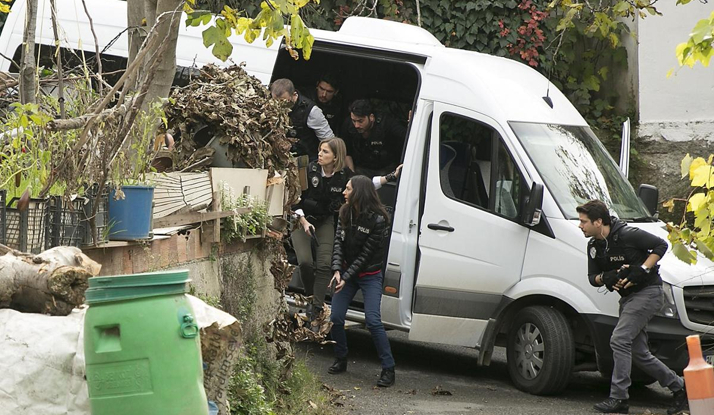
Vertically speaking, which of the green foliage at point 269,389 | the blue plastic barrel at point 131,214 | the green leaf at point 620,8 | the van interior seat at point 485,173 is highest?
the green leaf at point 620,8

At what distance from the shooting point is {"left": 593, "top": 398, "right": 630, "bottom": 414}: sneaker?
26.9ft

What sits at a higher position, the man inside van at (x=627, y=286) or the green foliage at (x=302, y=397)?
the man inside van at (x=627, y=286)

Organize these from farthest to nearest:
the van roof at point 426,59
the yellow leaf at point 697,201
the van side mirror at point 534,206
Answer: the van roof at point 426,59, the van side mirror at point 534,206, the yellow leaf at point 697,201

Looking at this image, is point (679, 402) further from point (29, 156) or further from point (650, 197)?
point (29, 156)

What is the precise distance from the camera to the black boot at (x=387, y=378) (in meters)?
8.77

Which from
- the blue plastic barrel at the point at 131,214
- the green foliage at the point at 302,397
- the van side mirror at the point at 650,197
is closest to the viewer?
the blue plastic barrel at the point at 131,214

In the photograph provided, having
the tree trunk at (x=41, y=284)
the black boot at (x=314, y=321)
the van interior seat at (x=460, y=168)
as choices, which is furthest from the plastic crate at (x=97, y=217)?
the van interior seat at (x=460, y=168)

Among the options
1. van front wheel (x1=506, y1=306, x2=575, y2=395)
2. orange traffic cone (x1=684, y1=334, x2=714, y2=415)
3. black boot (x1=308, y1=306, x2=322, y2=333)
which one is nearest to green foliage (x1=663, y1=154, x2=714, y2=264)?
orange traffic cone (x1=684, y1=334, x2=714, y2=415)

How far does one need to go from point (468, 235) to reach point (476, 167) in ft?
2.04

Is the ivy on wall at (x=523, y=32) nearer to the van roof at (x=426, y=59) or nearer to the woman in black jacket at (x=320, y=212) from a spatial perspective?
the van roof at (x=426, y=59)

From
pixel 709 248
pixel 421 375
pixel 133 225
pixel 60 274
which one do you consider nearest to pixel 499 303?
pixel 421 375

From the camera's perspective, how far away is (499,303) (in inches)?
352

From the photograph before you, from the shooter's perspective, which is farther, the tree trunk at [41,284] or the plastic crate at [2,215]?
the plastic crate at [2,215]

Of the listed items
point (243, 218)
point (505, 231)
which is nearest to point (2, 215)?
point (243, 218)
